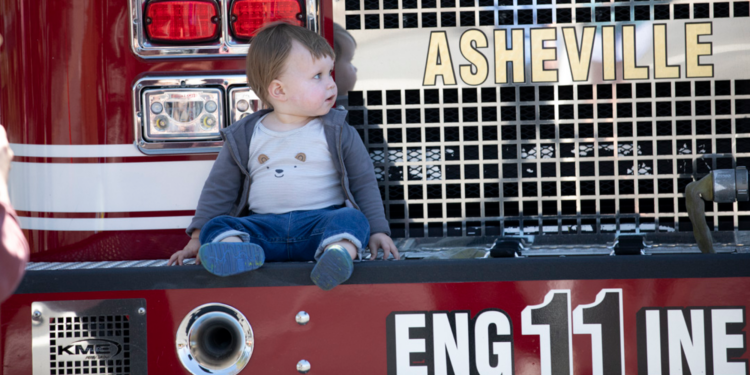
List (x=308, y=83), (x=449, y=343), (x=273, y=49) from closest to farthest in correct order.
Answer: (x=449, y=343)
(x=273, y=49)
(x=308, y=83)

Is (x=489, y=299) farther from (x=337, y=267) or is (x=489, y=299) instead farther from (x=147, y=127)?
(x=147, y=127)

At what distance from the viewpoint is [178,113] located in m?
2.19

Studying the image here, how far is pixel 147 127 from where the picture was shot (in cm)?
218

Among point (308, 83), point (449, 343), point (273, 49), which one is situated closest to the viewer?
point (449, 343)

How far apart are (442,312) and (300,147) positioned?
2.35 feet

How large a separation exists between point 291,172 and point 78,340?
731mm

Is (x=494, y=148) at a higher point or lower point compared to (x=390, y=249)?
higher

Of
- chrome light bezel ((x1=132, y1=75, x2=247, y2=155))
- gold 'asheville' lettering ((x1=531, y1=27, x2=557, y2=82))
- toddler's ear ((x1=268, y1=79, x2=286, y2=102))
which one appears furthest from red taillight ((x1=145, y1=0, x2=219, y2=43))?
gold 'asheville' lettering ((x1=531, y1=27, x2=557, y2=82))

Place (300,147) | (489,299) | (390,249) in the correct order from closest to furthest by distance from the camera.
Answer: (489,299), (390,249), (300,147)

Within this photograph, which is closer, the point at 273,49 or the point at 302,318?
the point at 302,318

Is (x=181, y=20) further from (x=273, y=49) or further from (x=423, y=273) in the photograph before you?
(x=423, y=273)

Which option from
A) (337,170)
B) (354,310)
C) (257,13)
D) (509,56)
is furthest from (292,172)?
(509,56)

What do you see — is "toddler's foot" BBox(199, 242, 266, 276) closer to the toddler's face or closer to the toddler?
the toddler

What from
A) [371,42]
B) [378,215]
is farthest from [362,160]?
[371,42]
